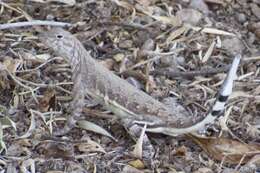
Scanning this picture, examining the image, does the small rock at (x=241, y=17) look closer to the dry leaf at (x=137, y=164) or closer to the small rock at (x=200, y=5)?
the small rock at (x=200, y=5)

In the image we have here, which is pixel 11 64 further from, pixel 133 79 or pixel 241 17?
pixel 241 17

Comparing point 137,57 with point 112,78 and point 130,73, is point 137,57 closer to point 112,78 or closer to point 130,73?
point 130,73

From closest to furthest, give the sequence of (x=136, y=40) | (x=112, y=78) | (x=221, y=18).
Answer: (x=112, y=78) → (x=136, y=40) → (x=221, y=18)

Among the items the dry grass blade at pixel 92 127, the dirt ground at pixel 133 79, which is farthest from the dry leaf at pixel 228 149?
the dry grass blade at pixel 92 127

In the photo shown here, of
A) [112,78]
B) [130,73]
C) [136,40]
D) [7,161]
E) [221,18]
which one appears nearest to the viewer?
[7,161]

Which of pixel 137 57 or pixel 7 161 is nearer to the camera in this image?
pixel 7 161

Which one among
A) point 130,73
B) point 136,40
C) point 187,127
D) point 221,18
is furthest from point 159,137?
point 221,18

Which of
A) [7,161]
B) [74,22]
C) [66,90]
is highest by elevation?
[74,22]
